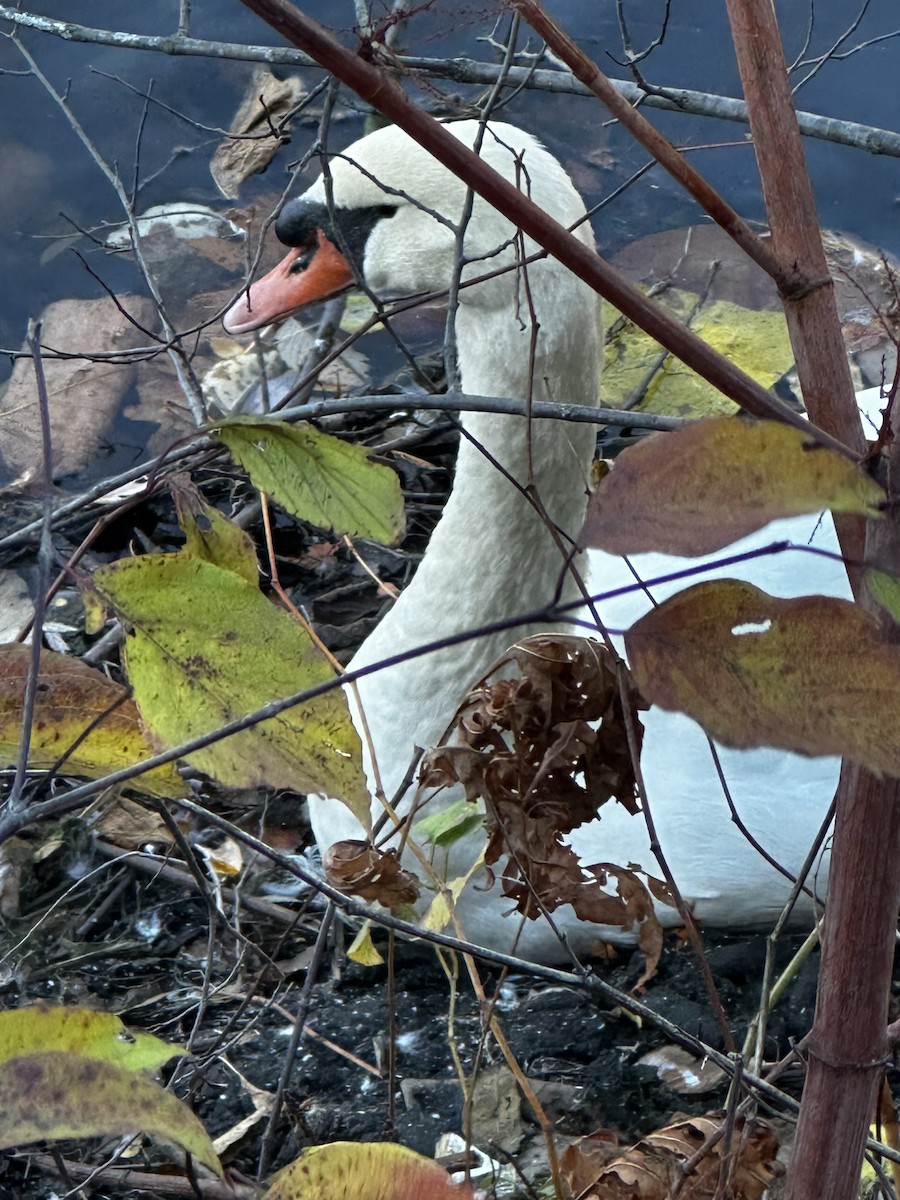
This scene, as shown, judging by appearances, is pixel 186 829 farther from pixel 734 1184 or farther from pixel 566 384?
pixel 734 1184

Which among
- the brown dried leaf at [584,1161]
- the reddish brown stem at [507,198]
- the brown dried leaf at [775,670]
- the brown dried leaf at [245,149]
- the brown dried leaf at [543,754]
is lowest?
the brown dried leaf at [584,1161]

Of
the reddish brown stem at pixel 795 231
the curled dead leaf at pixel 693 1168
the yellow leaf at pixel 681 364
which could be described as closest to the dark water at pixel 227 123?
the yellow leaf at pixel 681 364

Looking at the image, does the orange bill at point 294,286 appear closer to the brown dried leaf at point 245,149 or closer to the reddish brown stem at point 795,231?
the reddish brown stem at point 795,231

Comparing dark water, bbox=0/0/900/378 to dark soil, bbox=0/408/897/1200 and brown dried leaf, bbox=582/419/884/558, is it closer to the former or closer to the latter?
dark soil, bbox=0/408/897/1200

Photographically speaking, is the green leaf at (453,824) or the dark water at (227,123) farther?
the dark water at (227,123)

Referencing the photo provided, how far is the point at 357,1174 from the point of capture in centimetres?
65

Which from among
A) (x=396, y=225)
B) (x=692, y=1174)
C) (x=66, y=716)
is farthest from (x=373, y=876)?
(x=396, y=225)

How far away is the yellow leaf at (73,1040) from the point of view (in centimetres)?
64

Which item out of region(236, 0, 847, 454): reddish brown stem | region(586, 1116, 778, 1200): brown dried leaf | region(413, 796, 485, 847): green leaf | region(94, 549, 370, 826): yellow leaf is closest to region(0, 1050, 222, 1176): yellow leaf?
region(94, 549, 370, 826): yellow leaf

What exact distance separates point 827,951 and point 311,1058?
1.26 meters

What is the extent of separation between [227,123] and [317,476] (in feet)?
11.3

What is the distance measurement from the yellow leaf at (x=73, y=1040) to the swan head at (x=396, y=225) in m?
1.18

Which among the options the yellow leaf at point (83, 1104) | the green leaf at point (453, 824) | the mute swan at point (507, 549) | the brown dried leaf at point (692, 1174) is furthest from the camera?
the mute swan at point (507, 549)

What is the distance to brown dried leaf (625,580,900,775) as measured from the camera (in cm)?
52
